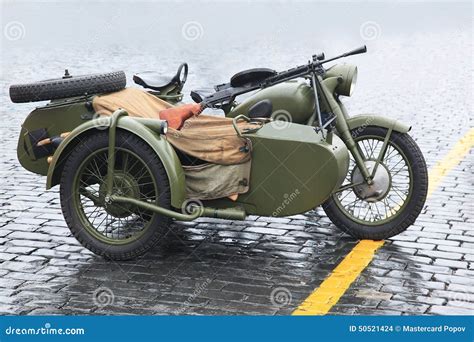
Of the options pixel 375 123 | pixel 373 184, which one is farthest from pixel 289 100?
pixel 373 184

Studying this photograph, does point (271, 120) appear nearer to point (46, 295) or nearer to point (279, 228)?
point (279, 228)

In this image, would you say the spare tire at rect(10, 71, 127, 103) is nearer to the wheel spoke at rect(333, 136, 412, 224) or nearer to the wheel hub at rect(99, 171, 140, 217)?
the wheel hub at rect(99, 171, 140, 217)

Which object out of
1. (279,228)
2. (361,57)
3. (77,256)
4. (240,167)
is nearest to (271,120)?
(240,167)

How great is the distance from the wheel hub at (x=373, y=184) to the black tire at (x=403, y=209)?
19cm

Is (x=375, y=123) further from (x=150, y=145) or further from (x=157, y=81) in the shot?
(x=157, y=81)

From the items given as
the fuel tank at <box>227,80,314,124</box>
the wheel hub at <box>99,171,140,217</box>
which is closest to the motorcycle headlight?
the fuel tank at <box>227,80,314,124</box>

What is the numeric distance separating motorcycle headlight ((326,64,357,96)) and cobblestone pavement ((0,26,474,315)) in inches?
42.5

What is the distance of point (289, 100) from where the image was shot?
24.4 ft

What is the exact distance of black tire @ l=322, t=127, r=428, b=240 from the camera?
7.34 metres

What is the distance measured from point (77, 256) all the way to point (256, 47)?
11.2 m

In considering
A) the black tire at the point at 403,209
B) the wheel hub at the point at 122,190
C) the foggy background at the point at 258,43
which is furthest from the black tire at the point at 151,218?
the foggy background at the point at 258,43

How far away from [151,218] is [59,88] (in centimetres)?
120

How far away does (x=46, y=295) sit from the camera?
20.9 ft

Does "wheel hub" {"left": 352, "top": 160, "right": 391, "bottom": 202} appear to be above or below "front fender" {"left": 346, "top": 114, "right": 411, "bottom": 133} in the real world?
below
